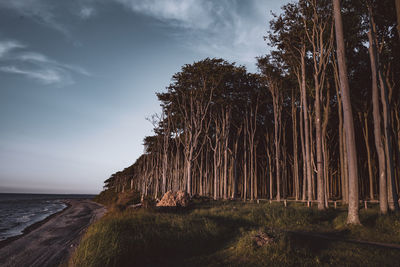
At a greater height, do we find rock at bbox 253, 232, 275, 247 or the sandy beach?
rock at bbox 253, 232, 275, 247

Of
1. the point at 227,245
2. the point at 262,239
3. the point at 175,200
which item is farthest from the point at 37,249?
the point at 262,239

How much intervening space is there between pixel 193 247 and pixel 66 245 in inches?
404

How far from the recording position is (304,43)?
19312 mm

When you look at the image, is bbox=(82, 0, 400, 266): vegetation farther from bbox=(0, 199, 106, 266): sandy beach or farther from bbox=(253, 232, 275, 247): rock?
bbox=(0, 199, 106, 266): sandy beach

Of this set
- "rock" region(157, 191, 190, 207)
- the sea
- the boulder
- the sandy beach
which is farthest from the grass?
the sea

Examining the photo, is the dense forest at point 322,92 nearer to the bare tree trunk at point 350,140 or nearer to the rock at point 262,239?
the bare tree trunk at point 350,140

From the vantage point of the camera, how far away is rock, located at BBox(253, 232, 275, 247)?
25.5 ft

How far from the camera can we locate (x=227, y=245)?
9.02 metres

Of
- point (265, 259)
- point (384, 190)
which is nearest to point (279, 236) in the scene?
point (265, 259)

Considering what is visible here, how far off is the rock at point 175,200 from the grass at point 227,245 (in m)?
6.33

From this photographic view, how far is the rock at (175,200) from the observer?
1906 cm

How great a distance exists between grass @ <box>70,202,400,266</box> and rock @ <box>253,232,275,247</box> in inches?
5.8

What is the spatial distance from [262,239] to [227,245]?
1.61 meters

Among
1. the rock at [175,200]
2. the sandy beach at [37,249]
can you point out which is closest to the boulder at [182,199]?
the rock at [175,200]
